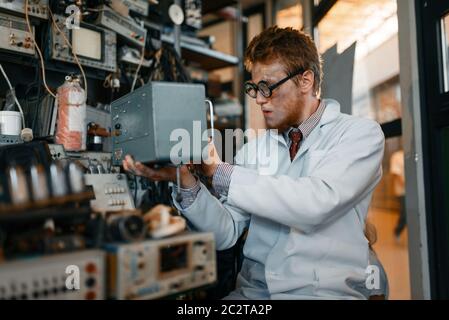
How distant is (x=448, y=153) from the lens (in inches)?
57.7

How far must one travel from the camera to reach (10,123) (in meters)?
1.42

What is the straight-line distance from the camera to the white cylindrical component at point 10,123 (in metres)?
1.41

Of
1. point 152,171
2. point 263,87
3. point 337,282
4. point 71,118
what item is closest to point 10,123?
point 71,118

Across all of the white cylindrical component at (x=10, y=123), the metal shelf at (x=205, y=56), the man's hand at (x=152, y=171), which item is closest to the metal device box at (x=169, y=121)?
the man's hand at (x=152, y=171)

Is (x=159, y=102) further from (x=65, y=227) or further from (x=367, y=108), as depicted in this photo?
(x=367, y=108)

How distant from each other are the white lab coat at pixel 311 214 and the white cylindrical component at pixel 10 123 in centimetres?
77

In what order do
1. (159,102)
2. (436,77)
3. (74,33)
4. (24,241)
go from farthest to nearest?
(74,33) → (436,77) → (159,102) → (24,241)

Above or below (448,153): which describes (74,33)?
above

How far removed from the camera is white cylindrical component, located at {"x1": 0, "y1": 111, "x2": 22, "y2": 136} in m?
1.41

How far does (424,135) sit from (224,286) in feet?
Result: 3.35

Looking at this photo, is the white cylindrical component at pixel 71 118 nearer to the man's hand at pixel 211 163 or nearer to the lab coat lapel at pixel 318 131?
the man's hand at pixel 211 163

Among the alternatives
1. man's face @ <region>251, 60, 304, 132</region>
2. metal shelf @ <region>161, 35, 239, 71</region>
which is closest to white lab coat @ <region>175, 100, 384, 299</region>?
man's face @ <region>251, 60, 304, 132</region>

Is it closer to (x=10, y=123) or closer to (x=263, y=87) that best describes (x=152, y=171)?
(x=263, y=87)
